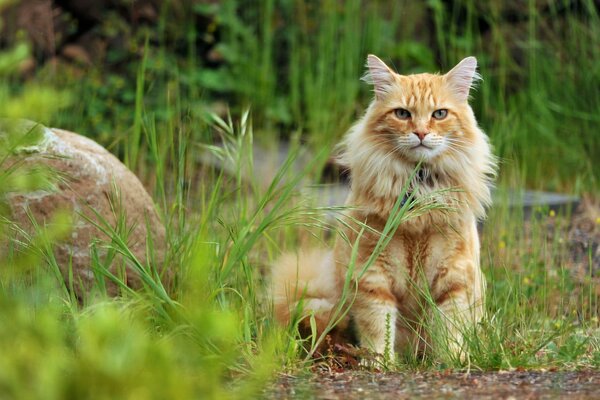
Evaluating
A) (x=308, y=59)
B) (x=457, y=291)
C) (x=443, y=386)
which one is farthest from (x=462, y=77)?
(x=308, y=59)

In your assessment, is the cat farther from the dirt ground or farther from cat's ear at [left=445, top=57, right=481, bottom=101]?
the dirt ground

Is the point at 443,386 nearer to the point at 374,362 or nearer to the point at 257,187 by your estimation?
the point at 374,362

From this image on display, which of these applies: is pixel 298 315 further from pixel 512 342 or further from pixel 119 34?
pixel 119 34

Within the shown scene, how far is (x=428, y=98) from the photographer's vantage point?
3691 mm

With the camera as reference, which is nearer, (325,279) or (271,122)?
(325,279)

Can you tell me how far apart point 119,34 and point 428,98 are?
4168mm

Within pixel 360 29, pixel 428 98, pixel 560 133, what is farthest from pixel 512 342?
pixel 360 29

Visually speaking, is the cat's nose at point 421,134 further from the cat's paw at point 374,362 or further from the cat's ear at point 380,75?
the cat's paw at point 374,362

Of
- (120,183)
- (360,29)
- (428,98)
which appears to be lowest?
(120,183)

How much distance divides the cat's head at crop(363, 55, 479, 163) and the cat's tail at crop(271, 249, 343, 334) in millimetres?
577

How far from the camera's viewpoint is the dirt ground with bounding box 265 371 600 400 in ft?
8.27

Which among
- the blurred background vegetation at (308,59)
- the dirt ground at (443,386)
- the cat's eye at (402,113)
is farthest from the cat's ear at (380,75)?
the blurred background vegetation at (308,59)

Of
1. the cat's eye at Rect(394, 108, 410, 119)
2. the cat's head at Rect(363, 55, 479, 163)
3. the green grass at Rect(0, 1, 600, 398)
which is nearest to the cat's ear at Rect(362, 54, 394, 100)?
the cat's head at Rect(363, 55, 479, 163)

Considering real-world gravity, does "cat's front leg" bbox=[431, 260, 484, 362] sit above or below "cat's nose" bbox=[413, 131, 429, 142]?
below
